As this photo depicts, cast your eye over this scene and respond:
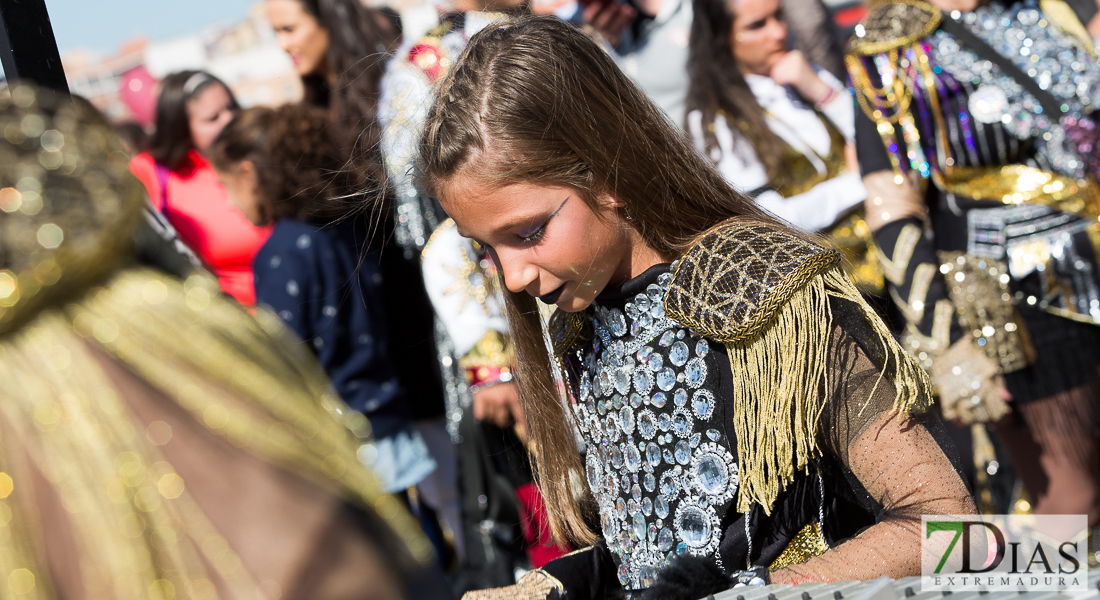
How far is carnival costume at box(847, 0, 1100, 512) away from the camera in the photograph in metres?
2.46

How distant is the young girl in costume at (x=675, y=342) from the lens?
1316 millimetres

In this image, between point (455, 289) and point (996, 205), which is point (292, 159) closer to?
point (455, 289)

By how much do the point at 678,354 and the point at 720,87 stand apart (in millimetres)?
1733

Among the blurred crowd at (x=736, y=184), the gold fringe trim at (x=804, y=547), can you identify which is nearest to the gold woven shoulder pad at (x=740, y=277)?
the gold fringe trim at (x=804, y=547)

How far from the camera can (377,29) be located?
3.18m

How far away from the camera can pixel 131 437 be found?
67 cm

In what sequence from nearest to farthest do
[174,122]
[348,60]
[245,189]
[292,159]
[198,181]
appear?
[292,159], [245,189], [348,60], [198,181], [174,122]

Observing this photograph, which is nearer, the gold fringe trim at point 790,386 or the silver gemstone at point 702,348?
the gold fringe trim at point 790,386

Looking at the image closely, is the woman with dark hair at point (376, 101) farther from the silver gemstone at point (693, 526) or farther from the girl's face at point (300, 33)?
the silver gemstone at point (693, 526)

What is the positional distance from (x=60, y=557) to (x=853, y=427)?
104 cm

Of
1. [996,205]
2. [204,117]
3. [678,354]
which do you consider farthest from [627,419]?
[204,117]

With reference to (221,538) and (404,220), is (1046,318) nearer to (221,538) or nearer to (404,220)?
(404,220)

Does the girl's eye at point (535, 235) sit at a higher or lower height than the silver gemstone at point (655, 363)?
higher

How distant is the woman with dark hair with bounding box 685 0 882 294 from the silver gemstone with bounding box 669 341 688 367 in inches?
54.5
